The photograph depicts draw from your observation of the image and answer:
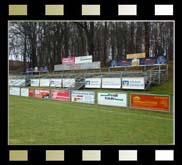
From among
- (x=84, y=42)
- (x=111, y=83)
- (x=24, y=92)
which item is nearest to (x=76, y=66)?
(x=84, y=42)

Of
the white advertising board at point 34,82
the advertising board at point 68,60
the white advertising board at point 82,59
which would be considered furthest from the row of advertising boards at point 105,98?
the white advertising board at point 82,59

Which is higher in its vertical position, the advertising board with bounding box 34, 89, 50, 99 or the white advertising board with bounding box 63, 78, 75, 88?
the white advertising board with bounding box 63, 78, 75, 88

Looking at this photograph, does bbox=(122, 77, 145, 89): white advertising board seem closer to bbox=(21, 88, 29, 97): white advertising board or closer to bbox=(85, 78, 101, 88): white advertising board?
bbox=(85, 78, 101, 88): white advertising board

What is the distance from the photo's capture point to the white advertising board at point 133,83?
7156 millimetres

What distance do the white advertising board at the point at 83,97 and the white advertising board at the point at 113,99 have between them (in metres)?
0.24

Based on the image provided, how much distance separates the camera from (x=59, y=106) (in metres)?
8.20

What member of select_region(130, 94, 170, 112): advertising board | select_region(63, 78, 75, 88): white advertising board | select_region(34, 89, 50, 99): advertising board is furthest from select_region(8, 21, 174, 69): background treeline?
select_region(34, 89, 50, 99): advertising board

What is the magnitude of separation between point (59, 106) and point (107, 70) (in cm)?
169

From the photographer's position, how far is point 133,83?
292 inches

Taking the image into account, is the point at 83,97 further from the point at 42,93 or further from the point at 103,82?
the point at 42,93

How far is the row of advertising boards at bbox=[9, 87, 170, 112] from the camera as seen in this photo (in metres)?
6.23

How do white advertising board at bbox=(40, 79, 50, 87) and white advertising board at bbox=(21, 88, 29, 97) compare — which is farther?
white advertising board at bbox=(21, 88, 29, 97)

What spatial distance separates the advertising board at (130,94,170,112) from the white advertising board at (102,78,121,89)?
51 centimetres
